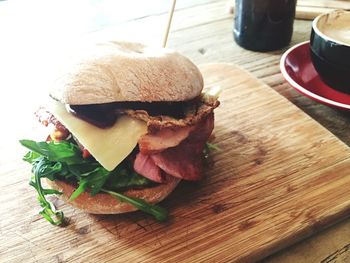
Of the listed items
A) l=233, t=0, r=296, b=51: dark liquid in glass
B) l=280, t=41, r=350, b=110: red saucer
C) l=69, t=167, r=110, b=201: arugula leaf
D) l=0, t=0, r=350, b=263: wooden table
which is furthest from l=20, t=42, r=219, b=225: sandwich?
l=233, t=0, r=296, b=51: dark liquid in glass

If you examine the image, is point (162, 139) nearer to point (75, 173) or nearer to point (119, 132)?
point (119, 132)

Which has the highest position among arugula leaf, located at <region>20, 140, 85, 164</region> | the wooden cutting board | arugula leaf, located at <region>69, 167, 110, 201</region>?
arugula leaf, located at <region>20, 140, 85, 164</region>

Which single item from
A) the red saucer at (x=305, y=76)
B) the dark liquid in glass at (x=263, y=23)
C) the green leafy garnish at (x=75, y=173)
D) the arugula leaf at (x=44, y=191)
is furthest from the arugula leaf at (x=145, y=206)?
the dark liquid in glass at (x=263, y=23)

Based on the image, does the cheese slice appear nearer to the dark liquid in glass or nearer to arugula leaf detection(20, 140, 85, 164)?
arugula leaf detection(20, 140, 85, 164)

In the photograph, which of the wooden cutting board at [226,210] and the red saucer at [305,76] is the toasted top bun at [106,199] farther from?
the red saucer at [305,76]

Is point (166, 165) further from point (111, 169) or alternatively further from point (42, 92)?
point (42, 92)

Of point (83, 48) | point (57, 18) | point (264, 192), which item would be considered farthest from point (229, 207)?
point (57, 18)
